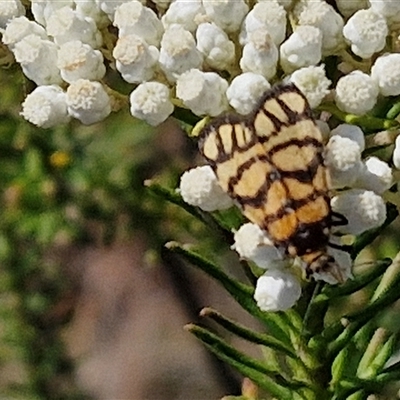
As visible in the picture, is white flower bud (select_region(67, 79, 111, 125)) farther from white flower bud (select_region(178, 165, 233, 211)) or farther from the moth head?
the moth head

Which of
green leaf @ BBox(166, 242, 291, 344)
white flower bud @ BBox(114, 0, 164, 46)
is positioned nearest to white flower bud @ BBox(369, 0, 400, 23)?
white flower bud @ BBox(114, 0, 164, 46)

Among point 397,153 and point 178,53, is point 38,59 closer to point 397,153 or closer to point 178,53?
point 178,53

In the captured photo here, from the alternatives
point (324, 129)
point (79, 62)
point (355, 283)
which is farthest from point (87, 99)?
point (355, 283)

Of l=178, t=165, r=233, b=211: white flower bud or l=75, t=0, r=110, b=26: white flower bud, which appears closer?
l=178, t=165, r=233, b=211: white flower bud

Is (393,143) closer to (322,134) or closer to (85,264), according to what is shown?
(322,134)

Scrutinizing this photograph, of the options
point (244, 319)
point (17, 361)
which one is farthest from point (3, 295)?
point (244, 319)

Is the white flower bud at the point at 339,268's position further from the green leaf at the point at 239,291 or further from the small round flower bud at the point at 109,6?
the small round flower bud at the point at 109,6

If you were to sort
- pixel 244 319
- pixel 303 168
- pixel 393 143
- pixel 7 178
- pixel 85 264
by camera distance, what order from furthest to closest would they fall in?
pixel 85 264 → pixel 244 319 → pixel 7 178 → pixel 393 143 → pixel 303 168
